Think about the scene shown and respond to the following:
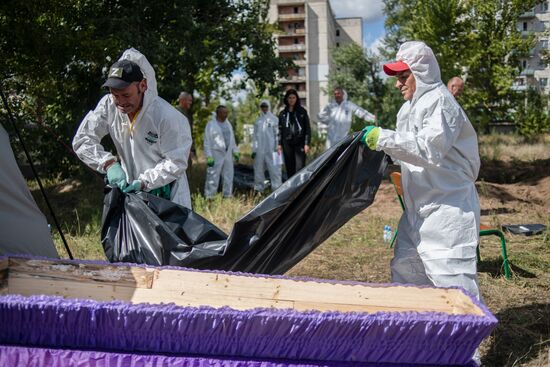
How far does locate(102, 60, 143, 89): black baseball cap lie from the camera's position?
121 inches

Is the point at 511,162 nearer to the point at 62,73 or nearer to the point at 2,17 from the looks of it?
the point at 62,73

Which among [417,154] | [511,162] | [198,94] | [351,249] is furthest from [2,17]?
[511,162]

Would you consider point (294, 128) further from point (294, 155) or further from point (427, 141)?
point (427, 141)

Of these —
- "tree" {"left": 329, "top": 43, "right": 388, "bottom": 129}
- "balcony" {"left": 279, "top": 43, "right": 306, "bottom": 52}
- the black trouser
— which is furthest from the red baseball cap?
"balcony" {"left": 279, "top": 43, "right": 306, "bottom": 52}

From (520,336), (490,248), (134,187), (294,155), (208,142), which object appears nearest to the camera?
(134,187)

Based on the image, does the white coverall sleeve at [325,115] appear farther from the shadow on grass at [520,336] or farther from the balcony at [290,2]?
the balcony at [290,2]

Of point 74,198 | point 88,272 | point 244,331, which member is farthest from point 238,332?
point 74,198

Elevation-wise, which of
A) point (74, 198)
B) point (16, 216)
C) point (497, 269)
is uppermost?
point (16, 216)

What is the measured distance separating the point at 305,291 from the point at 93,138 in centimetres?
168

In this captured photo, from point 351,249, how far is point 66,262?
3.51 m

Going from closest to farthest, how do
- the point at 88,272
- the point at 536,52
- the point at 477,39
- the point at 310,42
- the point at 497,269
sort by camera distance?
the point at 88,272
the point at 497,269
the point at 477,39
the point at 536,52
the point at 310,42

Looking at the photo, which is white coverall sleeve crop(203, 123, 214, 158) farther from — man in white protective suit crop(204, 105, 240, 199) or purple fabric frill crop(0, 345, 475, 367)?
purple fabric frill crop(0, 345, 475, 367)

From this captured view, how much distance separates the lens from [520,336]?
343cm

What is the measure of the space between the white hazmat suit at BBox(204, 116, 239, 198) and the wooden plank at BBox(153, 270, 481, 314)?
21.0 feet
